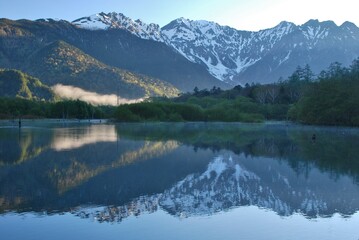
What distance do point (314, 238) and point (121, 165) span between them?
14347mm

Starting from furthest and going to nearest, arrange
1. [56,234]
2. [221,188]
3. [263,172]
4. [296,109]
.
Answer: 1. [296,109]
2. [263,172]
3. [221,188]
4. [56,234]

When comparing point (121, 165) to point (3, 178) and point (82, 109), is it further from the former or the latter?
point (82, 109)

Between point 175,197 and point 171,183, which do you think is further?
point 171,183

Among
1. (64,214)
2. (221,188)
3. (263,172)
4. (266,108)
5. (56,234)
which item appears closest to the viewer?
(56,234)

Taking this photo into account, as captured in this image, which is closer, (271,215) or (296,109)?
(271,215)

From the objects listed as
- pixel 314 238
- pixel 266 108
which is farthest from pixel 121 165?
pixel 266 108

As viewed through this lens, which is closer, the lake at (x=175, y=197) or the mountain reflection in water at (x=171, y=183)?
the lake at (x=175, y=197)

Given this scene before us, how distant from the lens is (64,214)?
13312mm

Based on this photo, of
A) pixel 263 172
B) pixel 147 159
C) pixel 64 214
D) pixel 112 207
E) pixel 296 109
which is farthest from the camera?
pixel 296 109

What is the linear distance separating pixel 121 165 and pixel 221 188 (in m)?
7.65

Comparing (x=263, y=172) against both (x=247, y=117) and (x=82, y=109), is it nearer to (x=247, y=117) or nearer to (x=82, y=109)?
(x=247, y=117)

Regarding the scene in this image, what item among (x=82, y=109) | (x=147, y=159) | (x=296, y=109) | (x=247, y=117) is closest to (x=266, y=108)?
(x=247, y=117)

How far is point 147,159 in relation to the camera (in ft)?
88.3

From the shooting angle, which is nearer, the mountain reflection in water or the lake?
the lake
